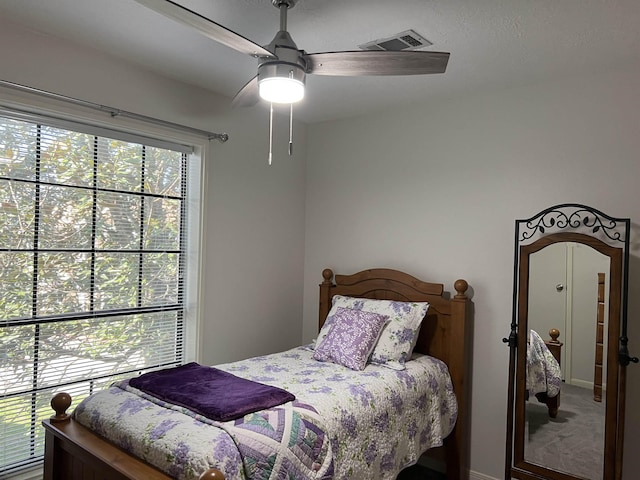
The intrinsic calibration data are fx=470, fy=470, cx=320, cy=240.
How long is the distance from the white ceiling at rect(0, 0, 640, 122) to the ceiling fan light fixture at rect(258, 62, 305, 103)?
402 millimetres

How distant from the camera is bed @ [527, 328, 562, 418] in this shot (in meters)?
2.61

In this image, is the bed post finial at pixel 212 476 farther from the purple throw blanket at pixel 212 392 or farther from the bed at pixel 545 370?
the bed at pixel 545 370

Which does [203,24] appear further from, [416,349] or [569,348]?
[416,349]

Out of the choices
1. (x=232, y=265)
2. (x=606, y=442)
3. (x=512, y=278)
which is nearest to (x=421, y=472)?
(x=606, y=442)

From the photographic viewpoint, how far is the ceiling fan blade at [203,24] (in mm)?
1424

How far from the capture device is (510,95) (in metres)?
3.02

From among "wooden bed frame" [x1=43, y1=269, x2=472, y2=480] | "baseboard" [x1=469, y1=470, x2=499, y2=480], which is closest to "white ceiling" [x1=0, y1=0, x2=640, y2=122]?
→ "wooden bed frame" [x1=43, y1=269, x2=472, y2=480]

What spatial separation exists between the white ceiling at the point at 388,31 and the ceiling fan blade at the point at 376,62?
0.31m

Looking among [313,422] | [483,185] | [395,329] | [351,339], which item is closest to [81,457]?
[313,422]

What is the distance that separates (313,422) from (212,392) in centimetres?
48

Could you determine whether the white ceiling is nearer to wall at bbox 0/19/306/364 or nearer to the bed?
wall at bbox 0/19/306/364

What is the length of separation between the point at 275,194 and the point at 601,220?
2.26 meters

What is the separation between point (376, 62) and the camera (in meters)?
1.84

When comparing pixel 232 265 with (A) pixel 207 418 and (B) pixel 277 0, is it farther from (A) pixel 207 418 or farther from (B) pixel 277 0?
(B) pixel 277 0
